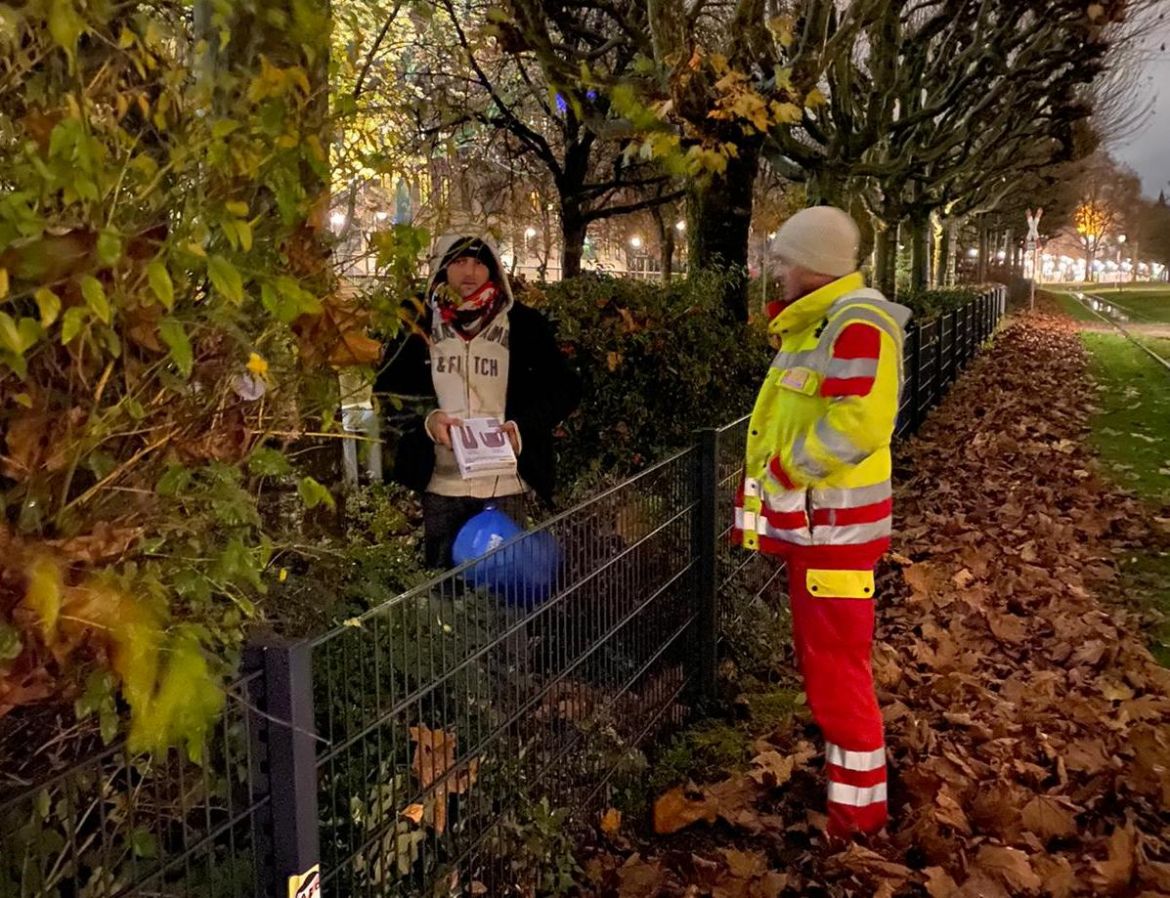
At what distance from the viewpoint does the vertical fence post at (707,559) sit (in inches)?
183

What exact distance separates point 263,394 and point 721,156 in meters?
6.04

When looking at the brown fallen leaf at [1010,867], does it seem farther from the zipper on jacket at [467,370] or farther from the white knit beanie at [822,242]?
the zipper on jacket at [467,370]

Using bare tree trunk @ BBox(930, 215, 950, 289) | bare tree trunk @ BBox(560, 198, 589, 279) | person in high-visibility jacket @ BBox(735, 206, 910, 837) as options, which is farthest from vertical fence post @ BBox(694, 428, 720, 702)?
bare tree trunk @ BBox(930, 215, 950, 289)

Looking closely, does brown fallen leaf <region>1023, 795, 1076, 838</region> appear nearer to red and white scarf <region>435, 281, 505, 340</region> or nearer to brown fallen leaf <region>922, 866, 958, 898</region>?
brown fallen leaf <region>922, 866, 958, 898</region>

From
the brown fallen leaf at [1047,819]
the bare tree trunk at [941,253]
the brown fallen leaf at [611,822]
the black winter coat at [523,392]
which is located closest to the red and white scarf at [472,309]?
the black winter coat at [523,392]

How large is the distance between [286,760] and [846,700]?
2.30 m

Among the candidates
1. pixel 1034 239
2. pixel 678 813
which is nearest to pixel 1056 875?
pixel 678 813

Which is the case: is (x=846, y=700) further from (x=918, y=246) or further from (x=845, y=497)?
(x=918, y=246)

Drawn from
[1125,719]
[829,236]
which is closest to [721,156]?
[829,236]

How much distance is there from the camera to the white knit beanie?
368cm

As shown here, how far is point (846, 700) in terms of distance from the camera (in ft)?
12.1

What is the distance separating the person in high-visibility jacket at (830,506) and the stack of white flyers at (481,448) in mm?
1025

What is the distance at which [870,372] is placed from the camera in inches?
136

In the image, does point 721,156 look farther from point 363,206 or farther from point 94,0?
point 94,0
